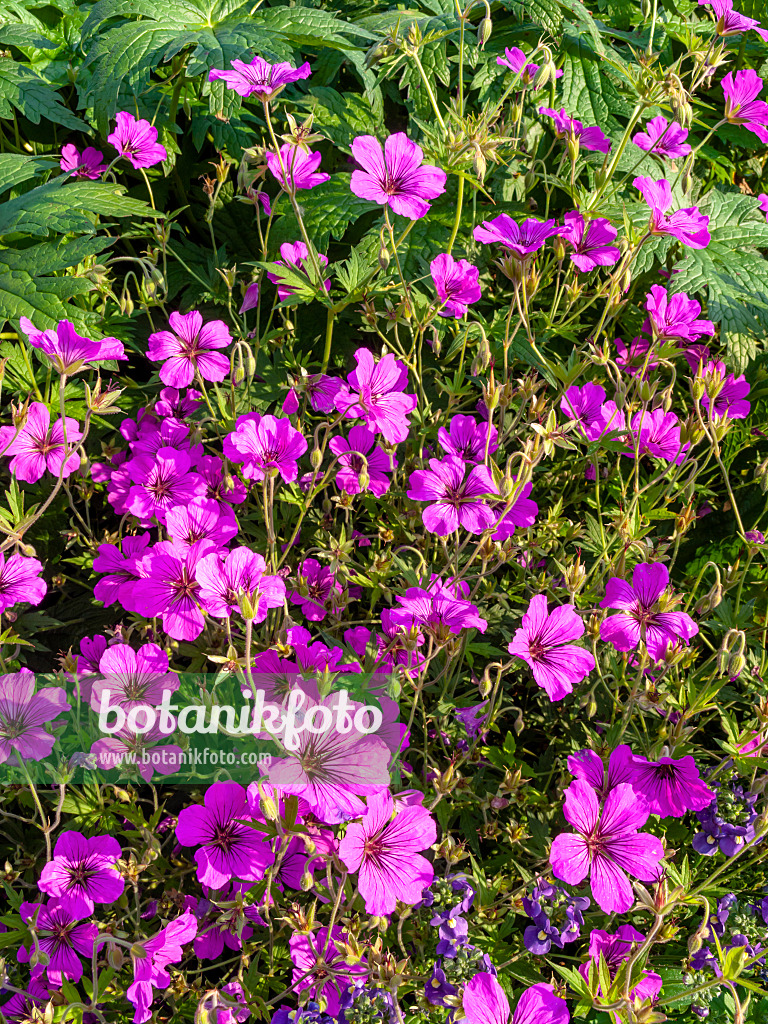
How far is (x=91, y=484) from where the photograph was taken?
74.2 inches

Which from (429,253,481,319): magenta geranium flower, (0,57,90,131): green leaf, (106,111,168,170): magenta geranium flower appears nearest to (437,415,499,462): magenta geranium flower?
(429,253,481,319): magenta geranium flower

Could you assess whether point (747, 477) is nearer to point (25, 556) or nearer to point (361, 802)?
point (361, 802)

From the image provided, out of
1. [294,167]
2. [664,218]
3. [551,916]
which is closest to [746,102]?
[664,218]

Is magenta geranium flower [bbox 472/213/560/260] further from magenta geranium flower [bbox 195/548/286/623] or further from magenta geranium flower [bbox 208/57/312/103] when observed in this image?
magenta geranium flower [bbox 195/548/286/623]

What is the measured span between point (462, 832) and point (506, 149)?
1453mm

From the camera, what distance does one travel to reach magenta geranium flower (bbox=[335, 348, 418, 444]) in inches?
61.4

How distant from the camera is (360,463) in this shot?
5.44ft

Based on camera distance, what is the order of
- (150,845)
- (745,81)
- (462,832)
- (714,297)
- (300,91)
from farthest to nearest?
(300,91)
(714,297)
(745,81)
(462,832)
(150,845)

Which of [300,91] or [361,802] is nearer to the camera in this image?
[361,802]

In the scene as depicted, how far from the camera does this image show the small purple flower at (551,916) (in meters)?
1.26

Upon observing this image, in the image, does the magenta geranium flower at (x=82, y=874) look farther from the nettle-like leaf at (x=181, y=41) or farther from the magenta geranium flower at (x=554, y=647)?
the nettle-like leaf at (x=181, y=41)

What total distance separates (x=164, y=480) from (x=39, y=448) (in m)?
0.24

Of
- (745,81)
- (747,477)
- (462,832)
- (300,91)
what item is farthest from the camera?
(300,91)

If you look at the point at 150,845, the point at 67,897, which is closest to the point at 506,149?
the point at 150,845
